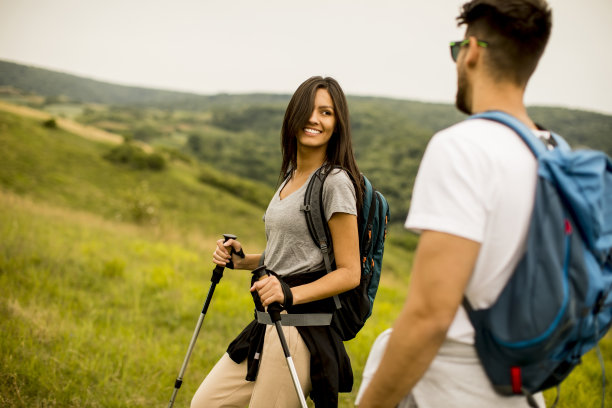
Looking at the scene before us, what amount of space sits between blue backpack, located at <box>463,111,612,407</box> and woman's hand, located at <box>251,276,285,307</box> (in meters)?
1.11

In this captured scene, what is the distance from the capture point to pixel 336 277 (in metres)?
2.42

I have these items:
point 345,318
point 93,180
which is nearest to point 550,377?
point 345,318

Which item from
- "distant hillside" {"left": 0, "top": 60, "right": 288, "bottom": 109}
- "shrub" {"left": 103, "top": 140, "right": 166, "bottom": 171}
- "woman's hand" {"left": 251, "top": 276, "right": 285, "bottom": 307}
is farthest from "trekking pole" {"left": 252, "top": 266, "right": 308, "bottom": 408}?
"shrub" {"left": 103, "top": 140, "right": 166, "bottom": 171}

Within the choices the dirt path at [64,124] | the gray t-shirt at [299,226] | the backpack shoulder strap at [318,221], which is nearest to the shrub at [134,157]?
the dirt path at [64,124]

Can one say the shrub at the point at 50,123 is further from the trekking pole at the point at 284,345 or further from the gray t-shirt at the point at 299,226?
the trekking pole at the point at 284,345

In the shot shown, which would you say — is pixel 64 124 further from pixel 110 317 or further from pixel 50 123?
pixel 110 317

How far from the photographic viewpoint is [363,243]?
2.74 meters

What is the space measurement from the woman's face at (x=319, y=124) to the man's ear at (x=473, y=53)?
1.22 m

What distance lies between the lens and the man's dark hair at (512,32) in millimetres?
1515

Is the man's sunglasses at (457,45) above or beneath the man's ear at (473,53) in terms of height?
above

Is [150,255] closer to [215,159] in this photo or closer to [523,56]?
[523,56]

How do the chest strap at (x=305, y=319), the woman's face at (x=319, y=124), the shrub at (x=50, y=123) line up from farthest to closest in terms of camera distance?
the shrub at (x=50, y=123) → the woman's face at (x=319, y=124) → the chest strap at (x=305, y=319)

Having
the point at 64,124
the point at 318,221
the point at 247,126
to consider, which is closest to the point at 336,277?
the point at 318,221

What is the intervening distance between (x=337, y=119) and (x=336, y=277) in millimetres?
1005
